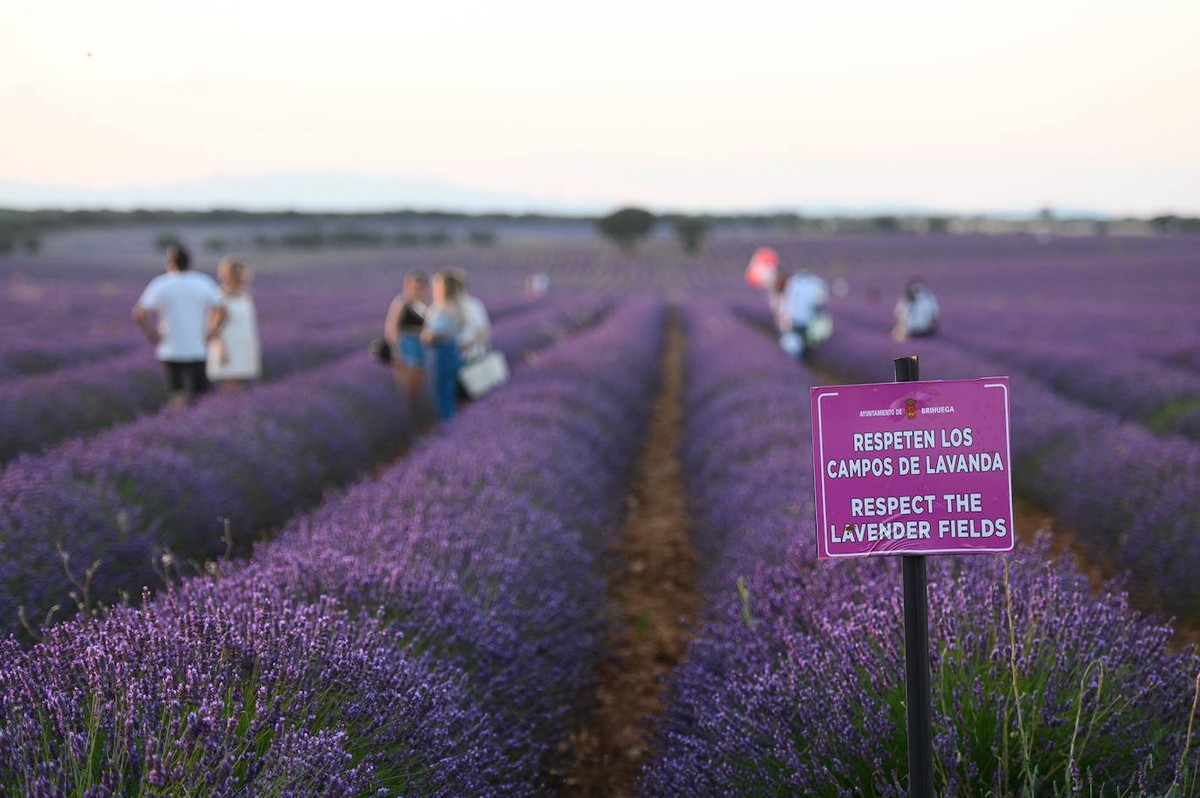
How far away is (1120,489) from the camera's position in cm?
468

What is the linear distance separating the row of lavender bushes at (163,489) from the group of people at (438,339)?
0.60 metres

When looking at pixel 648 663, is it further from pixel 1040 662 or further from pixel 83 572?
pixel 83 572

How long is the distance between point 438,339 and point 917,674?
5.96m

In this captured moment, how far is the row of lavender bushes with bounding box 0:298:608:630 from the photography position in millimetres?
3217

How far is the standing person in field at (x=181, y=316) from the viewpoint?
6.52m

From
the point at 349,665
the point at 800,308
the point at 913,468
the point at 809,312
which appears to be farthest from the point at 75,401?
the point at 809,312

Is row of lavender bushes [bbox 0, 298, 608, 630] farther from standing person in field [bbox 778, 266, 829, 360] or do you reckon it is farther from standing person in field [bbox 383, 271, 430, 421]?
standing person in field [bbox 778, 266, 829, 360]

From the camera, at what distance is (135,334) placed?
13.6 metres

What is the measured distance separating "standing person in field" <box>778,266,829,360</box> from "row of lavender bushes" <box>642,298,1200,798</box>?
8863 millimetres

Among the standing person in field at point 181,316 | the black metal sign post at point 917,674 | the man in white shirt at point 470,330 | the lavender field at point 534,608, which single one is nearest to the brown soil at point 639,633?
the lavender field at point 534,608

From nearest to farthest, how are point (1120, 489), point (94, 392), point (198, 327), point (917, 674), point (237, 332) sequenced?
1. point (917, 674)
2. point (1120, 489)
3. point (198, 327)
4. point (237, 332)
5. point (94, 392)

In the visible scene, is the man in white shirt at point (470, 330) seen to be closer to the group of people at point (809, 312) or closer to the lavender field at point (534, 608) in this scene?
the lavender field at point (534, 608)

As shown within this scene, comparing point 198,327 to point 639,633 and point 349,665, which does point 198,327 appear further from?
point 349,665

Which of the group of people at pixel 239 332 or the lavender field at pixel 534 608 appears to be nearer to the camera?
the lavender field at pixel 534 608
